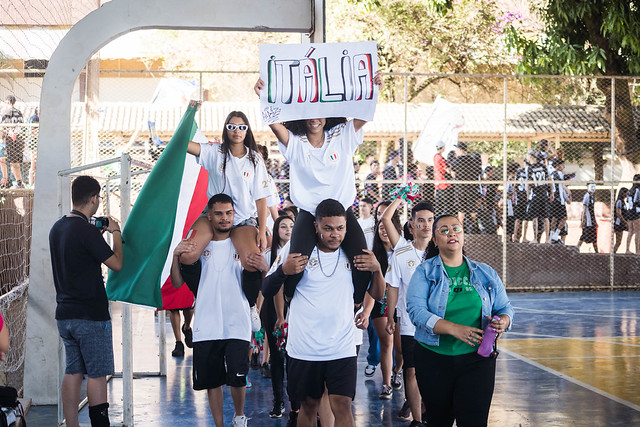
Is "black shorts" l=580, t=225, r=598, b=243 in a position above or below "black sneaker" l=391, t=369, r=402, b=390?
above

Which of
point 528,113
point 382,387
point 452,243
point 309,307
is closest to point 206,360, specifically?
point 309,307

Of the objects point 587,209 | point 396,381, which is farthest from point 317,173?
point 587,209

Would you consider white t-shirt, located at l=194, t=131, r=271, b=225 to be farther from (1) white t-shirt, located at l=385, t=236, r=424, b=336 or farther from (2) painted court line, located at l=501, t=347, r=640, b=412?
(2) painted court line, located at l=501, t=347, r=640, b=412

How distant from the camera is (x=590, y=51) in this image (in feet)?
59.9

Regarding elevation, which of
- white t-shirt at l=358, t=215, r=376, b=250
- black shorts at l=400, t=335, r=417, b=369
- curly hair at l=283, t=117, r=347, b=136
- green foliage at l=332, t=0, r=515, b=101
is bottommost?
black shorts at l=400, t=335, r=417, b=369

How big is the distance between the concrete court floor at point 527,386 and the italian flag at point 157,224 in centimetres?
155

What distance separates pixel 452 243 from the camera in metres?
→ 5.51

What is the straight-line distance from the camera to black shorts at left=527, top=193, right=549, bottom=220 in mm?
17672

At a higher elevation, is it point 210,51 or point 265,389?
point 210,51

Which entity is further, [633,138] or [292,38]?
[292,38]

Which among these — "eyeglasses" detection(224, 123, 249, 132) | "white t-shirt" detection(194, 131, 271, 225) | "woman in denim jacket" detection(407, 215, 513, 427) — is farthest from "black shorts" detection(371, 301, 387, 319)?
"woman in denim jacket" detection(407, 215, 513, 427)

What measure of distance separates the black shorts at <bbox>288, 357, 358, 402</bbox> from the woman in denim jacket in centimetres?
49

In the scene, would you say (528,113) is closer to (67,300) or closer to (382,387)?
(382,387)

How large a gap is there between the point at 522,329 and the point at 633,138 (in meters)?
7.80
